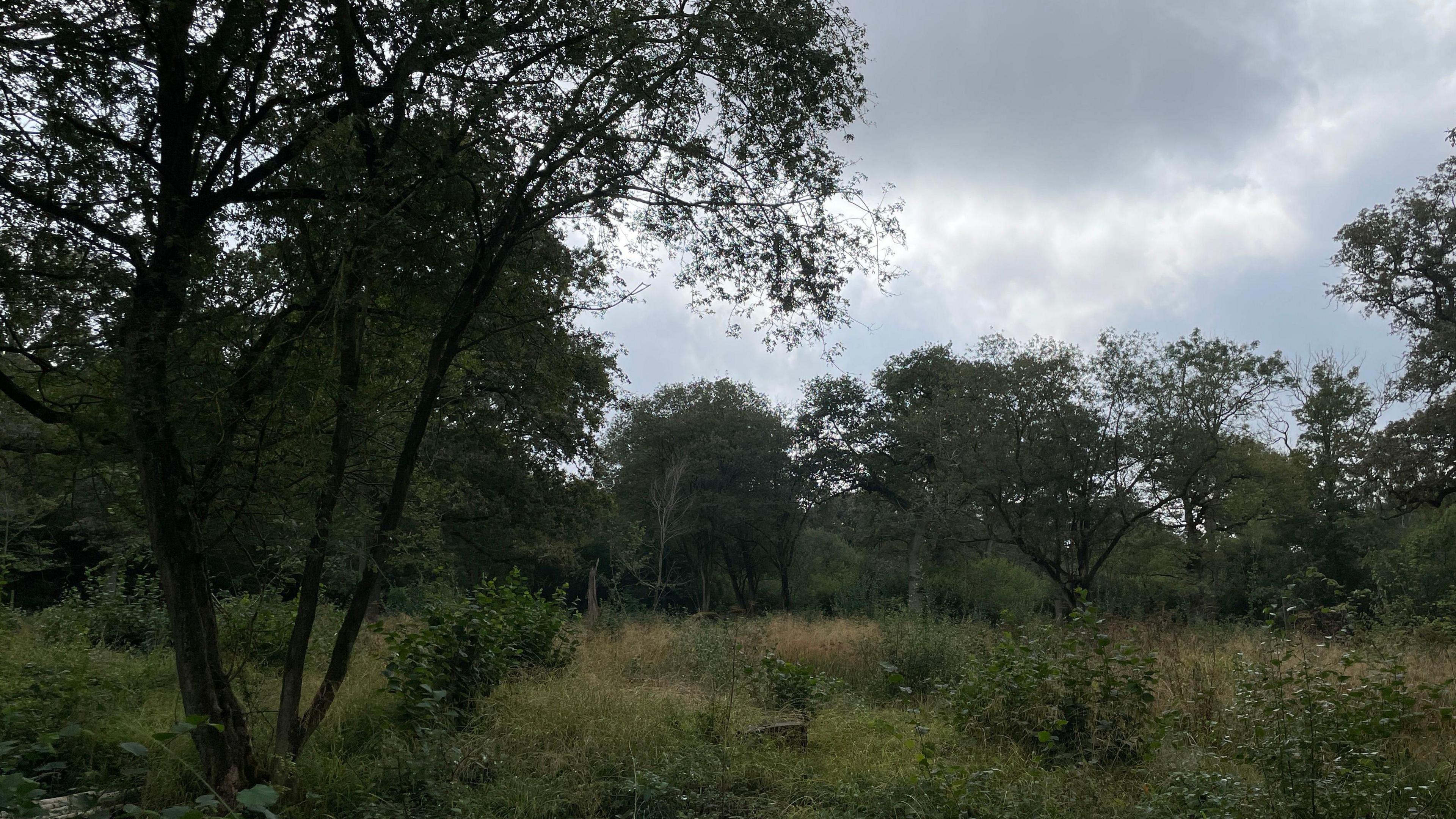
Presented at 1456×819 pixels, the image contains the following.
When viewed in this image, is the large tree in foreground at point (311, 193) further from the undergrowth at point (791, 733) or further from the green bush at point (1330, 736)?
the green bush at point (1330, 736)

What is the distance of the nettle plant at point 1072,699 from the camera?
5.77 meters

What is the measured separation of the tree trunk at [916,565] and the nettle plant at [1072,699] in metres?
18.0

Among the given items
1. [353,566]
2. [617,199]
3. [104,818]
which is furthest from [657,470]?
[104,818]

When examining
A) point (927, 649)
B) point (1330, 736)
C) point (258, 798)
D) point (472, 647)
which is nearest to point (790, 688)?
point (472, 647)

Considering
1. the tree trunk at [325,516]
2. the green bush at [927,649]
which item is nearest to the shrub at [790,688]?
the green bush at [927,649]

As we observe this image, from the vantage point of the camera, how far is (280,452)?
194 inches

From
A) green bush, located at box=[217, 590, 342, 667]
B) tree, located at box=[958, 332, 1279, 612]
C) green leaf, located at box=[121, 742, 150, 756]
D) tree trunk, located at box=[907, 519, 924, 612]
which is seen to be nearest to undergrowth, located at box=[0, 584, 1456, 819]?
green bush, located at box=[217, 590, 342, 667]

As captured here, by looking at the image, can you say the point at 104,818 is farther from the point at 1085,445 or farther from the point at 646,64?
the point at 1085,445

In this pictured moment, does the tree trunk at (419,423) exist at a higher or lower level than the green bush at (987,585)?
higher

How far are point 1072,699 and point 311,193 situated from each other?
20.5ft

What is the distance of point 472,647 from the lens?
22.1 ft

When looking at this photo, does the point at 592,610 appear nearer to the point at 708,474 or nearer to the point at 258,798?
the point at 258,798

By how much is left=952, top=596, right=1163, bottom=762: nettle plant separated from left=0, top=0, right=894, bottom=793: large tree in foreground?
3216mm

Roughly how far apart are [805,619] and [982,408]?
239 inches
